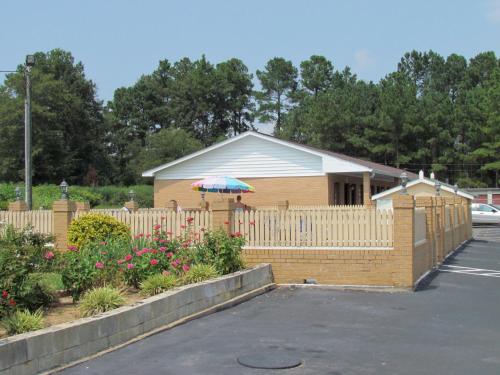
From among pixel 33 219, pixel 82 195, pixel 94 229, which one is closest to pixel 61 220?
pixel 33 219

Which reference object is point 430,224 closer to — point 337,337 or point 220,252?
point 220,252

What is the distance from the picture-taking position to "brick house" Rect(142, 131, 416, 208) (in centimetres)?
2961

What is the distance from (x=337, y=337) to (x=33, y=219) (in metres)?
10.2

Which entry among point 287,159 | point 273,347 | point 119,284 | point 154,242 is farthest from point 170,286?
point 287,159

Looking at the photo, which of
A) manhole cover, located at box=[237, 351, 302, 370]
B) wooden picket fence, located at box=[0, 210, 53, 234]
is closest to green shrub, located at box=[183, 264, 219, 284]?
manhole cover, located at box=[237, 351, 302, 370]

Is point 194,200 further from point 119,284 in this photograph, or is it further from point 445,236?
point 119,284

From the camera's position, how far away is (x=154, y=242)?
11.6m

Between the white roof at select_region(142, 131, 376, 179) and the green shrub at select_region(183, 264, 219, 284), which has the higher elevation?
the white roof at select_region(142, 131, 376, 179)

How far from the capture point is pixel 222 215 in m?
13.5

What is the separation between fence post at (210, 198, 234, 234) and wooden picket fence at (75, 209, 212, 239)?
256mm

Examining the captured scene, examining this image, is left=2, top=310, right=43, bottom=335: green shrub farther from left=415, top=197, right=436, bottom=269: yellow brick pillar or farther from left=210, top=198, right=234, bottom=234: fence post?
left=415, top=197, right=436, bottom=269: yellow brick pillar

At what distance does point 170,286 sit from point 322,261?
420 centimetres

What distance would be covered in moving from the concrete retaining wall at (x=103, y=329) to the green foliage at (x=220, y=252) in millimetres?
709

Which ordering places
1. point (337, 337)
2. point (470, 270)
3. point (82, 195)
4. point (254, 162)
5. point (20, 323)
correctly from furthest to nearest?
point (82, 195) → point (254, 162) → point (470, 270) → point (337, 337) → point (20, 323)
